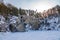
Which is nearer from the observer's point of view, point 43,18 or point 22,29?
point 43,18

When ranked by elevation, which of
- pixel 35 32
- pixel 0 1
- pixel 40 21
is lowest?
pixel 35 32

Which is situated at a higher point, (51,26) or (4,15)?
(4,15)

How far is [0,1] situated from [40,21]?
4.67 ft

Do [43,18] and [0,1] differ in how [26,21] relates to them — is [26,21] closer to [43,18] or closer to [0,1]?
[43,18]

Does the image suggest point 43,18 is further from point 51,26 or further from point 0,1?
point 0,1

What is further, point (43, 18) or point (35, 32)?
point (35, 32)

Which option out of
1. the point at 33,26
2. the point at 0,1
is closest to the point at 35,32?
the point at 33,26

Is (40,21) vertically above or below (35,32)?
above

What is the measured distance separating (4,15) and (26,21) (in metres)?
0.68

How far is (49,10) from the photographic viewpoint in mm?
5555

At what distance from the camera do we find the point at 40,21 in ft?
18.2

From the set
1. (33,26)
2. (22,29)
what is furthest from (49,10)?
(22,29)

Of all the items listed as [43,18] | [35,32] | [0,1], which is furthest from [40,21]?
[0,1]

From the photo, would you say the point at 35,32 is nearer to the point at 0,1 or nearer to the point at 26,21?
the point at 26,21
